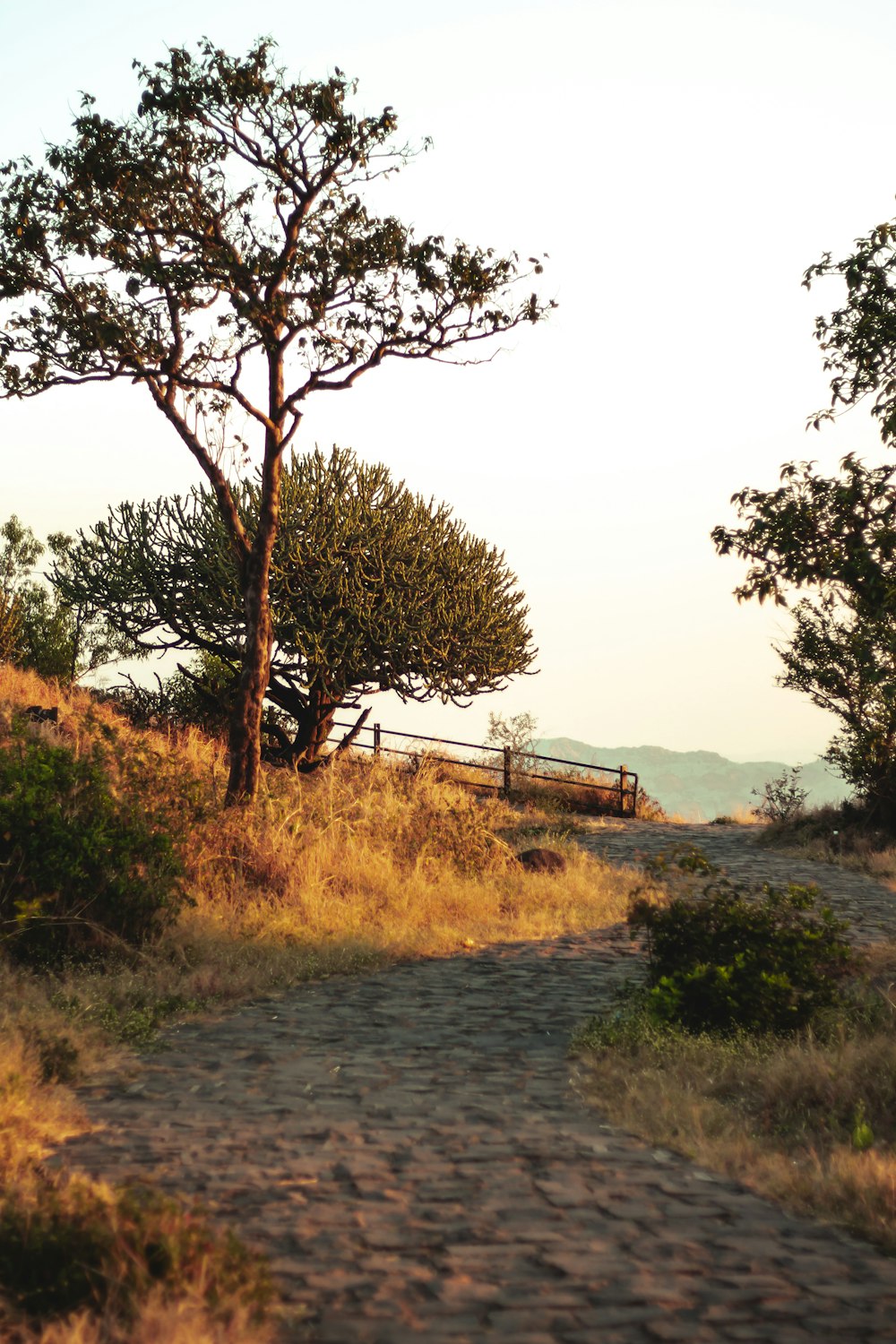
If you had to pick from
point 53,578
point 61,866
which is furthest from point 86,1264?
point 53,578

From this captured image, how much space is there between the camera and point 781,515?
11.9 metres

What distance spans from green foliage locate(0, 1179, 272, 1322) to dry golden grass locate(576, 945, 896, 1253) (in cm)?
257

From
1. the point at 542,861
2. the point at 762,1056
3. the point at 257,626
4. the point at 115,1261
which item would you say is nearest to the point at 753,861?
the point at 542,861

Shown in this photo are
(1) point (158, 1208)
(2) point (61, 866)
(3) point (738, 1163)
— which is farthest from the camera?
(2) point (61, 866)

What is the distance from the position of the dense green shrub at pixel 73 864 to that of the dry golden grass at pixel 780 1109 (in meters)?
4.57

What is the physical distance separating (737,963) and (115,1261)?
5400 millimetres

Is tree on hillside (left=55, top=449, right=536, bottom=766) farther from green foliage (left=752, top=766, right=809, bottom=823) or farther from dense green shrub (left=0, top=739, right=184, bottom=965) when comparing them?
dense green shrub (left=0, top=739, right=184, bottom=965)

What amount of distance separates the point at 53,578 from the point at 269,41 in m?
14.7

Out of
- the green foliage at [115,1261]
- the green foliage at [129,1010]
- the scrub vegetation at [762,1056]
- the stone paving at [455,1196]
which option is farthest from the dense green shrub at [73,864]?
the green foliage at [115,1261]

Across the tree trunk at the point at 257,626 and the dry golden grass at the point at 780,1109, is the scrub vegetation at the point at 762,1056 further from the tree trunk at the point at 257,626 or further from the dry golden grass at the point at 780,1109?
the tree trunk at the point at 257,626

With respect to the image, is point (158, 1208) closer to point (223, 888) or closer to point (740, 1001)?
point (740, 1001)

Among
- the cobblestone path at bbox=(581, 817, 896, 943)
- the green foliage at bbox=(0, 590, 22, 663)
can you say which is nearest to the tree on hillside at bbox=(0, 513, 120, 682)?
the green foliage at bbox=(0, 590, 22, 663)

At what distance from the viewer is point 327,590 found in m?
24.0

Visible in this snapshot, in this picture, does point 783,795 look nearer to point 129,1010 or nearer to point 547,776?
point 547,776
